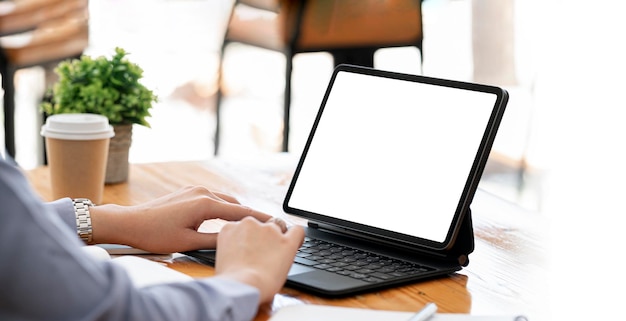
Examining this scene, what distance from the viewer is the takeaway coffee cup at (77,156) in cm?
166

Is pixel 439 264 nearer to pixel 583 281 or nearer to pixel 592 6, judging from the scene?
pixel 583 281

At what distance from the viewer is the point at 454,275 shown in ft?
4.18

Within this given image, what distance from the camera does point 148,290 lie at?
36.2 inches

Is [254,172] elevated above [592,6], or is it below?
below

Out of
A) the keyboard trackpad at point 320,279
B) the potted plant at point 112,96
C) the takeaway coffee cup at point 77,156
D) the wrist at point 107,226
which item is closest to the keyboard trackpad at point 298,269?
the keyboard trackpad at point 320,279

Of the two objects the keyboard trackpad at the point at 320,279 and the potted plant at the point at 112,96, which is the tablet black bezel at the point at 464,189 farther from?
the potted plant at the point at 112,96

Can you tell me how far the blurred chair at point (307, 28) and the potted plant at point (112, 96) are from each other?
6.97ft

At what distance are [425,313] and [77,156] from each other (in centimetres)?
84

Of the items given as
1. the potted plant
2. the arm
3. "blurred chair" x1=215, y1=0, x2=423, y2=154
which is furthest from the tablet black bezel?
"blurred chair" x1=215, y1=0, x2=423, y2=154

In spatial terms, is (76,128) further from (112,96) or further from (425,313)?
(425,313)

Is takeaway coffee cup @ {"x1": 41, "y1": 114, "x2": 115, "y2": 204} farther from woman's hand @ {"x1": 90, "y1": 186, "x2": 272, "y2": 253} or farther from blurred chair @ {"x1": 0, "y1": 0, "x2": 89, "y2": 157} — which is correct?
blurred chair @ {"x1": 0, "y1": 0, "x2": 89, "y2": 157}

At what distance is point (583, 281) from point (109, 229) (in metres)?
0.68

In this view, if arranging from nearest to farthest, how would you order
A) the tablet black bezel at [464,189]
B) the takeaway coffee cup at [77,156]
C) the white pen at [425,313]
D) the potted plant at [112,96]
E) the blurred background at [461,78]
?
the white pen at [425,313]
the tablet black bezel at [464,189]
the takeaway coffee cup at [77,156]
the potted plant at [112,96]
the blurred background at [461,78]

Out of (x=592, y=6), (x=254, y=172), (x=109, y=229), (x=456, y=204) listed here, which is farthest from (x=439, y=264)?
(x=592, y=6)
